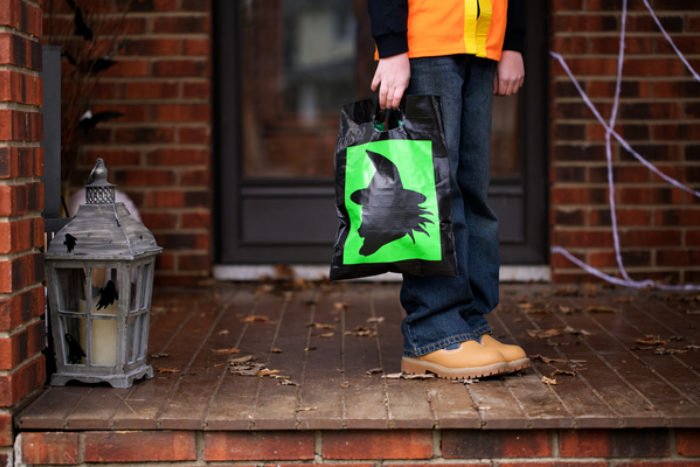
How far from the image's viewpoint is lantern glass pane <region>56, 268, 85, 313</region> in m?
2.77

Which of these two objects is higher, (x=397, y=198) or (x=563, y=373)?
(x=397, y=198)

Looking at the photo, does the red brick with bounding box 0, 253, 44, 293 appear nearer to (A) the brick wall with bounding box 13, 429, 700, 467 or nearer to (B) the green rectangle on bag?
(A) the brick wall with bounding box 13, 429, 700, 467

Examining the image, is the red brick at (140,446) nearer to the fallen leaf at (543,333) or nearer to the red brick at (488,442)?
the red brick at (488,442)

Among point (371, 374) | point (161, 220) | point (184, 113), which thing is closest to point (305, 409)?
point (371, 374)

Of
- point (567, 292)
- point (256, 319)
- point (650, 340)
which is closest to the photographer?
point (650, 340)

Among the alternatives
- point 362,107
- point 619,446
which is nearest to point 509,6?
point 362,107

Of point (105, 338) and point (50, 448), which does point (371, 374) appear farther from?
point (50, 448)

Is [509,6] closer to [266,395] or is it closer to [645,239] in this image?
[266,395]

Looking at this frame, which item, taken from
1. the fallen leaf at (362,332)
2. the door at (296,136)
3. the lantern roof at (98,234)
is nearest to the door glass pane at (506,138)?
the door at (296,136)

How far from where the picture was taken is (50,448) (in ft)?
8.06

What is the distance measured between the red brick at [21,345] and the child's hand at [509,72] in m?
1.77

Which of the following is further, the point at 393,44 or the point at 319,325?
the point at 319,325

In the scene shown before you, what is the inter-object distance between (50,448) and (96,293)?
1.75 feet

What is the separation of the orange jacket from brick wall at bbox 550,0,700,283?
1.87 meters
